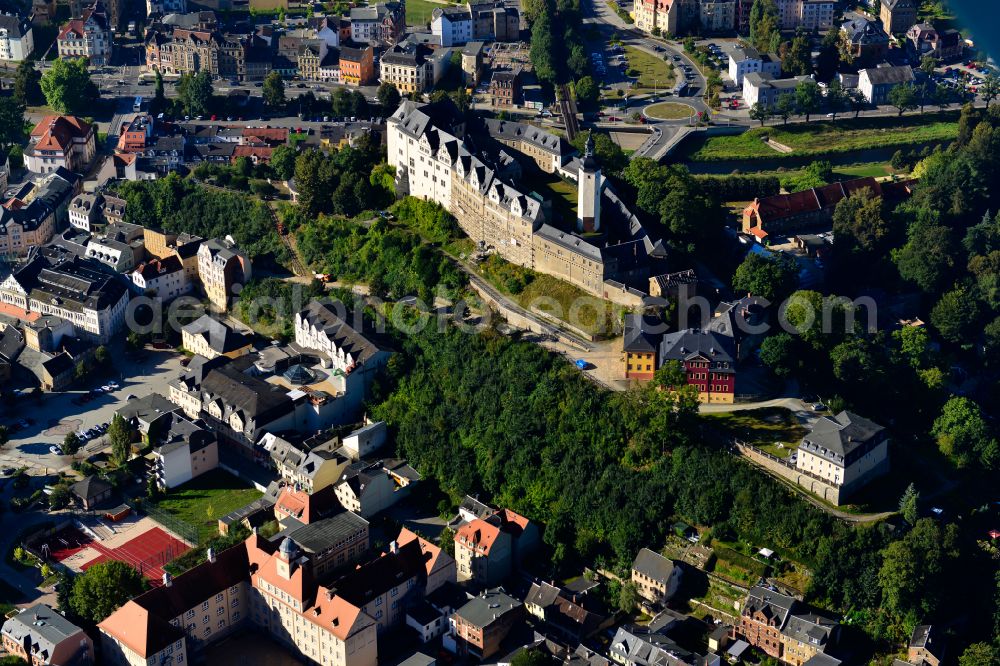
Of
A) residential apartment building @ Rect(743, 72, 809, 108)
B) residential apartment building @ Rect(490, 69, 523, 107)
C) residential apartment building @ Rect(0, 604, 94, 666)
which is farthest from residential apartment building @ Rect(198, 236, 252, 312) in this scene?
residential apartment building @ Rect(743, 72, 809, 108)

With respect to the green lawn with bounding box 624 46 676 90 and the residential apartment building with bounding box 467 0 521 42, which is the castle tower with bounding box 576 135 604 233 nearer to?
the green lawn with bounding box 624 46 676 90

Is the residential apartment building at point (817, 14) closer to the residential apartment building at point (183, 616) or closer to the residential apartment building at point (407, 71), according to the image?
the residential apartment building at point (407, 71)

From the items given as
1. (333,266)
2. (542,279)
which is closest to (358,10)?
(333,266)

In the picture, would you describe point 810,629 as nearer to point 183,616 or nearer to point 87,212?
point 183,616

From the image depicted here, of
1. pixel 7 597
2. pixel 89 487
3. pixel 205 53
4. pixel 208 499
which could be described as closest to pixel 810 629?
pixel 208 499

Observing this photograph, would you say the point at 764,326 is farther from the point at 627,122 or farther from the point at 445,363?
the point at 627,122
